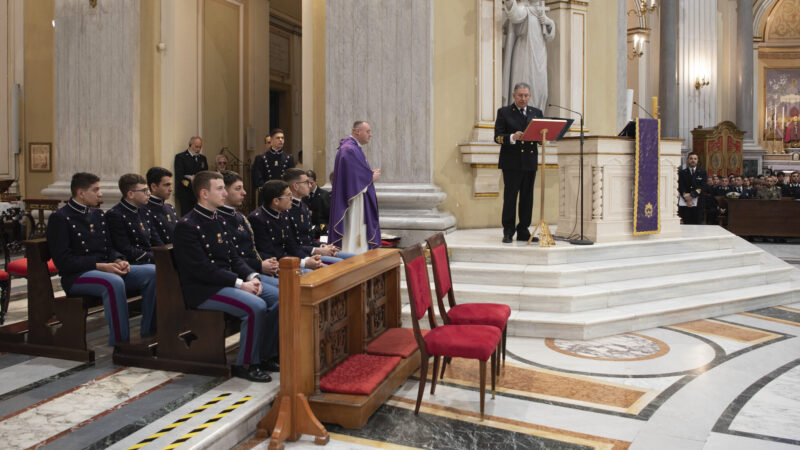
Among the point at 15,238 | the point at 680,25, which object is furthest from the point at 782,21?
the point at 15,238

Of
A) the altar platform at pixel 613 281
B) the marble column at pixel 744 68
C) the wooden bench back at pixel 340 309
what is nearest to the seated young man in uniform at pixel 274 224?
the wooden bench back at pixel 340 309

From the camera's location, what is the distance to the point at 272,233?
4.54 metres

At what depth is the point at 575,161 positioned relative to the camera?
677 centimetres

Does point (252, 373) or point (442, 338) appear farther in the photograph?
point (252, 373)

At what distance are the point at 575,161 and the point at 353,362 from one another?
3923 mm

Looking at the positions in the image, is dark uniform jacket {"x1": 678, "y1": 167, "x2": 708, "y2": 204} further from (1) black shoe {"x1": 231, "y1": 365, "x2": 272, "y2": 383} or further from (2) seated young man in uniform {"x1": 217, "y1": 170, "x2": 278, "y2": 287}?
(1) black shoe {"x1": 231, "y1": 365, "x2": 272, "y2": 383}

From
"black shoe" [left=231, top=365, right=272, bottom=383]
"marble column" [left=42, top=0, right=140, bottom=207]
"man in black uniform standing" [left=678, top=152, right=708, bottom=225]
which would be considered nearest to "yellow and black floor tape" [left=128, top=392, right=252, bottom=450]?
"black shoe" [left=231, top=365, right=272, bottom=383]

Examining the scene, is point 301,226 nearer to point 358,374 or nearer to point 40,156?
point 358,374

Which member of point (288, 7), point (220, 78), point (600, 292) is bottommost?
point (600, 292)

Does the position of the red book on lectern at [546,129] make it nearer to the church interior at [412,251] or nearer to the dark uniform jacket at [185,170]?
the church interior at [412,251]

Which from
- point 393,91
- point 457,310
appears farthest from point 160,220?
point 393,91

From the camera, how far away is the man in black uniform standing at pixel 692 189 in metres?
9.81

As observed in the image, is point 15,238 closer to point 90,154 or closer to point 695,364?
point 90,154

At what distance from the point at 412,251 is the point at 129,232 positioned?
2.08 meters
